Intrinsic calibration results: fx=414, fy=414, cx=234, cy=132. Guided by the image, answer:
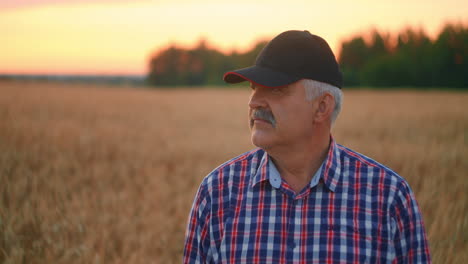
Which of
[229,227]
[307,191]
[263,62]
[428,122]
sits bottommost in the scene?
[428,122]

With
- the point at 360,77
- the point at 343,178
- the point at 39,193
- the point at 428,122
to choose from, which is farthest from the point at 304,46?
the point at 360,77

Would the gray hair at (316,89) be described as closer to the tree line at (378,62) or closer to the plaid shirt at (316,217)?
the plaid shirt at (316,217)

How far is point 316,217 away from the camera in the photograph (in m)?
1.62

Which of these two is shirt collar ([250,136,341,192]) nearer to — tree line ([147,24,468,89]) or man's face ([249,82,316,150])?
man's face ([249,82,316,150])

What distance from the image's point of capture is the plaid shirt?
1.59 meters

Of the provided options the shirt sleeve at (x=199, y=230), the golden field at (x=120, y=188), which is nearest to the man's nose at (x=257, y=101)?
the shirt sleeve at (x=199, y=230)

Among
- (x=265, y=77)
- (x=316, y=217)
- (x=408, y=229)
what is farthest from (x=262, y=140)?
(x=408, y=229)

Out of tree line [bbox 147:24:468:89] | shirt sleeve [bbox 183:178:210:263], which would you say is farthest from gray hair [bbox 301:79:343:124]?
tree line [bbox 147:24:468:89]

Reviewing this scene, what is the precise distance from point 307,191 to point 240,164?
315mm

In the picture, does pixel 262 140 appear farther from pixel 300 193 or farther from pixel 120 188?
pixel 120 188

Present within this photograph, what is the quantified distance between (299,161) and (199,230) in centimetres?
51

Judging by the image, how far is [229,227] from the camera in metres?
1.67

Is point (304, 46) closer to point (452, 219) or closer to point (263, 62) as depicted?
point (263, 62)

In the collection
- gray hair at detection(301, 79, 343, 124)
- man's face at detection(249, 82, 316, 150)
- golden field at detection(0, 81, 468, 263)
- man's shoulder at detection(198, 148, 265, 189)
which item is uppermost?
gray hair at detection(301, 79, 343, 124)
